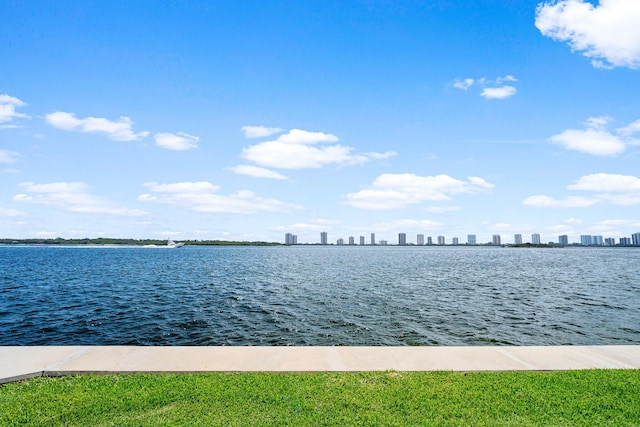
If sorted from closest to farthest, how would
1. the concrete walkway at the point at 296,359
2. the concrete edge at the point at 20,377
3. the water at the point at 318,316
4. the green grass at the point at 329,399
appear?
the green grass at the point at 329,399 → the concrete edge at the point at 20,377 → the concrete walkway at the point at 296,359 → the water at the point at 318,316

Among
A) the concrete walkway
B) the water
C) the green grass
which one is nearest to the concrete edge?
the concrete walkway

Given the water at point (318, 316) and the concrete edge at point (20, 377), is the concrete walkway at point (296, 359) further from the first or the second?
the water at point (318, 316)

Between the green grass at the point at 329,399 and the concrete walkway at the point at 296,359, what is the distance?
0.50 metres

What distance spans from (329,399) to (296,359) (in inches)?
93.4

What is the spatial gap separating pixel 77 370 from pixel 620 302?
34.1 m

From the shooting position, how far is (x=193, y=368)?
8.05 meters

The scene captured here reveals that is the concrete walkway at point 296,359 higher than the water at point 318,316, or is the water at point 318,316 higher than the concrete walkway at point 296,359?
the concrete walkway at point 296,359

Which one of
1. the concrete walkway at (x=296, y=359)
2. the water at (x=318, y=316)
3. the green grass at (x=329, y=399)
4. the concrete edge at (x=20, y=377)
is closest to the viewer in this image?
the green grass at (x=329, y=399)

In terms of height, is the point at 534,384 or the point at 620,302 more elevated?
the point at 534,384

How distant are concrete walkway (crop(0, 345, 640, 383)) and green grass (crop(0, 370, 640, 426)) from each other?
0.50 m

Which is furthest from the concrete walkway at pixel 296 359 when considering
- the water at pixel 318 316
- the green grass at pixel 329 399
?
the water at pixel 318 316

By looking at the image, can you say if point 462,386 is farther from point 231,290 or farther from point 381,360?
point 231,290

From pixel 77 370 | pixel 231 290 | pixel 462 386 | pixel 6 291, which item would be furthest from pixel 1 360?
pixel 6 291

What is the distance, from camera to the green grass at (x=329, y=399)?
5.86 meters
